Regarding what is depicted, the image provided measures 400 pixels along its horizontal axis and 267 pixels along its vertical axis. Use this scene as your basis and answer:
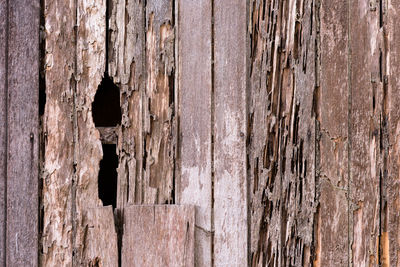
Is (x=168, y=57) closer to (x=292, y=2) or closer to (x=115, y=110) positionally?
(x=115, y=110)

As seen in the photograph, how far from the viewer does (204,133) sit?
3.94ft

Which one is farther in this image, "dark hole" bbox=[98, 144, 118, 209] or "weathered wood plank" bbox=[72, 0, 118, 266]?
"dark hole" bbox=[98, 144, 118, 209]

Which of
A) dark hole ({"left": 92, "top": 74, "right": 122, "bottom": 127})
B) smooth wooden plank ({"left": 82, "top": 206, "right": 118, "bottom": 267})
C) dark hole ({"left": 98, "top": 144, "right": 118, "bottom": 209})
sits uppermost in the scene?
dark hole ({"left": 92, "top": 74, "right": 122, "bottom": 127})

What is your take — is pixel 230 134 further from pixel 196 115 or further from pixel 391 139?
pixel 391 139

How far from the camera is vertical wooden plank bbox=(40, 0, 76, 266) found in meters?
1.22

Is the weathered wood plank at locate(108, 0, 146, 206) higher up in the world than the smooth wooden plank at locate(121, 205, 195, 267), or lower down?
higher up

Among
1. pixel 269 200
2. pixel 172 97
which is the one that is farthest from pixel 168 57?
pixel 269 200

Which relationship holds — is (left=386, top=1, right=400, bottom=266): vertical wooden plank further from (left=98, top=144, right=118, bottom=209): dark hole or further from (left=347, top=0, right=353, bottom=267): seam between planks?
(left=98, top=144, right=118, bottom=209): dark hole

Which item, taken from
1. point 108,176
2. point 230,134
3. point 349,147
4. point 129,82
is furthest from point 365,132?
point 108,176

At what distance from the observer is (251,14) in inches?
47.6

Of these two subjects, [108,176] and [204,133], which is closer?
[204,133]

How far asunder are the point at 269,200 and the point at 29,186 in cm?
74

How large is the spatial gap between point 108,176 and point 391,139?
0.90 m

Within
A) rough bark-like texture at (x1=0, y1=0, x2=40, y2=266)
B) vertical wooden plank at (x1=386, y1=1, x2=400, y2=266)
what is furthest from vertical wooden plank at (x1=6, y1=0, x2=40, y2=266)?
vertical wooden plank at (x1=386, y1=1, x2=400, y2=266)
